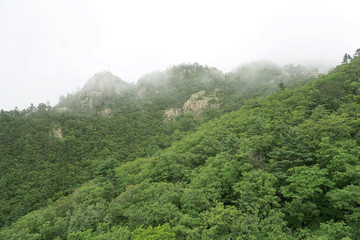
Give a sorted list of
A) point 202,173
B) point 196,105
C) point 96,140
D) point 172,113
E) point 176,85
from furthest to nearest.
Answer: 1. point 176,85
2. point 172,113
3. point 196,105
4. point 96,140
5. point 202,173

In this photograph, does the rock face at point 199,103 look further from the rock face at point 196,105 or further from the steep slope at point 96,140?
the steep slope at point 96,140

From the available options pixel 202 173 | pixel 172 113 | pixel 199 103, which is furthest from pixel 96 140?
pixel 202 173

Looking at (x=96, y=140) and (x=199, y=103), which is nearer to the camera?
(x=96, y=140)

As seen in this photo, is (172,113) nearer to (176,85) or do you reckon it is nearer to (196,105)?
(196,105)

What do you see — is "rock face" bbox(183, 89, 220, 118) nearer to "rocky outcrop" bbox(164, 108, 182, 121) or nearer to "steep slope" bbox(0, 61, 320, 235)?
"steep slope" bbox(0, 61, 320, 235)

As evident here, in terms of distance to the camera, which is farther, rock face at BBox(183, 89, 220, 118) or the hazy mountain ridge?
the hazy mountain ridge

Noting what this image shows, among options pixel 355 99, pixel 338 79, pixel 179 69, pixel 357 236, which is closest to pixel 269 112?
pixel 355 99

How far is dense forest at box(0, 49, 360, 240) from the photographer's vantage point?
1630cm

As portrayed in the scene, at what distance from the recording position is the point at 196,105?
400 feet

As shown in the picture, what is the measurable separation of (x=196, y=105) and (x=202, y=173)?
99104mm

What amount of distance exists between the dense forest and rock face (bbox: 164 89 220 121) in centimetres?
768

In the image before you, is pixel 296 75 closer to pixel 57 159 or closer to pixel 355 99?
pixel 355 99

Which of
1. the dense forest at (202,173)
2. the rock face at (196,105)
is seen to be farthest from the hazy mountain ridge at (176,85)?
the dense forest at (202,173)

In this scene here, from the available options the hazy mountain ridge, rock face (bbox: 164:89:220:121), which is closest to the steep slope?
the hazy mountain ridge
